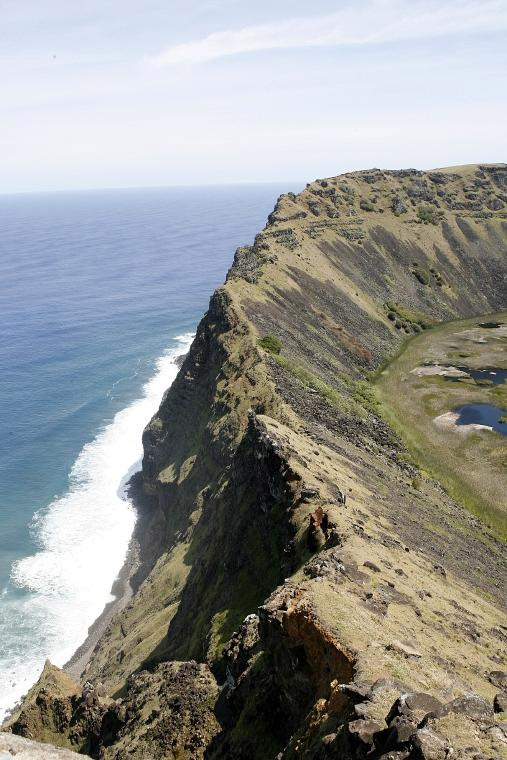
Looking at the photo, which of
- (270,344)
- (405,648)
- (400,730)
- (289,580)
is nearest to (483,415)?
(270,344)

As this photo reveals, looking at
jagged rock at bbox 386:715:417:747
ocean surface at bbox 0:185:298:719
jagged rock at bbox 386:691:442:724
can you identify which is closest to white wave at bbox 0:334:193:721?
ocean surface at bbox 0:185:298:719

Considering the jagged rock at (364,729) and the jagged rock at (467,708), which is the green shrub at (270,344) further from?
the jagged rock at (364,729)

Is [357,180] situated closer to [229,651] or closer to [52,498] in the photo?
[52,498]

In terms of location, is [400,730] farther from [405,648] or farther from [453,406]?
[453,406]

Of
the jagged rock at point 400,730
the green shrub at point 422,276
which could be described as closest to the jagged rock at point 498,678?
the jagged rock at point 400,730

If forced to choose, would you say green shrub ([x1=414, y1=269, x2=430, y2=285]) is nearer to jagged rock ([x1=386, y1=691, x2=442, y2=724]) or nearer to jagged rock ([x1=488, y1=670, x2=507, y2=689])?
jagged rock ([x1=488, y1=670, x2=507, y2=689])

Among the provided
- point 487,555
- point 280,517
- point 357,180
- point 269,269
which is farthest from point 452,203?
point 280,517
